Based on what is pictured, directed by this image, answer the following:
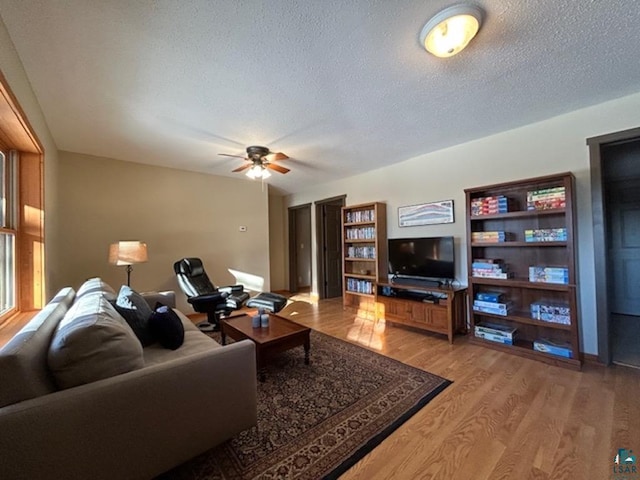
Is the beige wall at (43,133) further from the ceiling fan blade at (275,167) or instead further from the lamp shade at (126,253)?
the ceiling fan blade at (275,167)

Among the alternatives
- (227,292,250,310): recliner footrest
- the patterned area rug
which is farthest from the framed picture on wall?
(227,292,250,310): recliner footrest

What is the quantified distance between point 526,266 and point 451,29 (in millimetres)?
2489

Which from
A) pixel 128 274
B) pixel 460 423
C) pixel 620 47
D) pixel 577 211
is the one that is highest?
pixel 620 47

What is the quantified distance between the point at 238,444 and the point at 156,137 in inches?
122

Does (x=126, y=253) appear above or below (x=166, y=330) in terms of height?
above

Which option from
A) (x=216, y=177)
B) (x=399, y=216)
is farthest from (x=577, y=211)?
(x=216, y=177)

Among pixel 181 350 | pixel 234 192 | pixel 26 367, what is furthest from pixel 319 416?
pixel 234 192

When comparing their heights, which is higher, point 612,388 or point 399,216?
point 399,216

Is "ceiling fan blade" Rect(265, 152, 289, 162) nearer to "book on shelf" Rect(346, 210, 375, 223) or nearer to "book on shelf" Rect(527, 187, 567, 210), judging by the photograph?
"book on shelf" Rect(346, 210, 375, 223)

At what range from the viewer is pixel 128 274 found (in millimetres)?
3537

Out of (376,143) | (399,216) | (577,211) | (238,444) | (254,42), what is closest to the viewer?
(238,444)

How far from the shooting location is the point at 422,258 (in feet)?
11.6

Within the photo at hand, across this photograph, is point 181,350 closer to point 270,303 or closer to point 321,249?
point 270,303

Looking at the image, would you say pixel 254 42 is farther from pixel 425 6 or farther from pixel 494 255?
pixel 494 255
